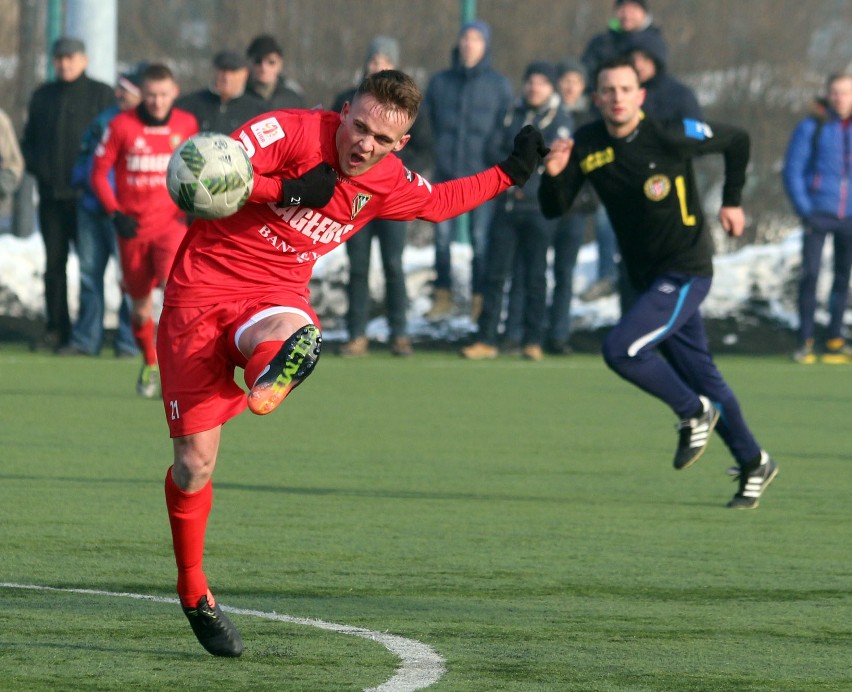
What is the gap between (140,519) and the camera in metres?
7.69

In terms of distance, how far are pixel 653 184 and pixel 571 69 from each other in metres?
7.30

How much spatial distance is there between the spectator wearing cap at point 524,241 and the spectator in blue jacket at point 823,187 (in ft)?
6.84

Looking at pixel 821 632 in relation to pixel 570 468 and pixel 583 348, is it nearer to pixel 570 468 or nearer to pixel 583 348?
pixel 570 468

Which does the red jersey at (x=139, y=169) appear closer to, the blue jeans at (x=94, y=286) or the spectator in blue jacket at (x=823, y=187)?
the blue jeans at (x=94, y=286)

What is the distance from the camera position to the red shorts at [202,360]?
5.61 meters

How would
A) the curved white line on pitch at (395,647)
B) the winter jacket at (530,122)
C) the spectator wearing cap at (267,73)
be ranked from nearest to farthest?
the curved white line on pitch at (395,647)
the spectator wearing cap at (267,73)
the winter jacket at (530,122)

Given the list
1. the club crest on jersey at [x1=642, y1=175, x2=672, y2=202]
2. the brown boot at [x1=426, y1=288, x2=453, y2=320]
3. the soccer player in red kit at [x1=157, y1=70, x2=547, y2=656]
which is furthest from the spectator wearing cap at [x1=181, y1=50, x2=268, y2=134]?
the soccer player in red kit at [x1=157, y1=70, x2=547, y2=656]

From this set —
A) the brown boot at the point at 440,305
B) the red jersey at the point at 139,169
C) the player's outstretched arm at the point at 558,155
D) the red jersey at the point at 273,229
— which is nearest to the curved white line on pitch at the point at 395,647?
the red jersey at the point at 273,229

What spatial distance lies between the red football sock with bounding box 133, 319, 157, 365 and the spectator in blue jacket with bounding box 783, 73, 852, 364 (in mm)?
5799

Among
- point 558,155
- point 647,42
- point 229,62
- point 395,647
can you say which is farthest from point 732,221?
point 229,62

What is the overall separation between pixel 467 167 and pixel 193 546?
10571mm

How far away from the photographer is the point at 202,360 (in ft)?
18.6

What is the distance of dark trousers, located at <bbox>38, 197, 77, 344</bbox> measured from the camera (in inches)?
616

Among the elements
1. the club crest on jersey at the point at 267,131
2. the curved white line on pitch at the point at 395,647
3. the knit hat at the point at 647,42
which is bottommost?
the curved white line on pitch at the point at 395,647
